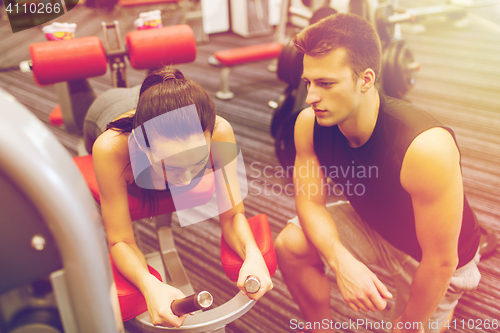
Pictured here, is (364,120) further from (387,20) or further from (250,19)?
(250,19)

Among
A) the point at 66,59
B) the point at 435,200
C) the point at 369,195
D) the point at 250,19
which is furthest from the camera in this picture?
the point at 250,19

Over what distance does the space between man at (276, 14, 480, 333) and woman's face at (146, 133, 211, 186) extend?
13.8 inches

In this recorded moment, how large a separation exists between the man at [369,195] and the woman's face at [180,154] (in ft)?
1.15

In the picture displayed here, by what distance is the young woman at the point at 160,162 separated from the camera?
0.81 meters

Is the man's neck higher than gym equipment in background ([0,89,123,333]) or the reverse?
the reverse

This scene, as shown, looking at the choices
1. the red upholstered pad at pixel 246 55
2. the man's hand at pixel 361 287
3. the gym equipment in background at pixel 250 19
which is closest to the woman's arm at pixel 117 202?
the man's hand at pixel 361 287

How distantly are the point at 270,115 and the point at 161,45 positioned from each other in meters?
1.72

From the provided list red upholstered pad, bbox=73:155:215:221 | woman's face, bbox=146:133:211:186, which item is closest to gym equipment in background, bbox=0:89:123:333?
woman's face, bbox=146:133:211:186

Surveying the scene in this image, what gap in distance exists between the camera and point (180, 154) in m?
0.83

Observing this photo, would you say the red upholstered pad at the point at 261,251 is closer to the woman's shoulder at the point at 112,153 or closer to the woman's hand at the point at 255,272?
the woman's hand at the point at 255,272

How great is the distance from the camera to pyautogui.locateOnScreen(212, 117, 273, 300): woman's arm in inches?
34.5

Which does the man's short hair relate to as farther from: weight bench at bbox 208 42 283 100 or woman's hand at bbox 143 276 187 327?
weight bench at bbox 208 42 283 100

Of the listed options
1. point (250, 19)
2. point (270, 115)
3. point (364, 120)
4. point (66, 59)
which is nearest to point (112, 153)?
point (66, 59)

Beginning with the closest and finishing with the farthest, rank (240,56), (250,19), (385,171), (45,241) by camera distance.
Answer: (45,241), (385,171), (240,56), (250,19)
